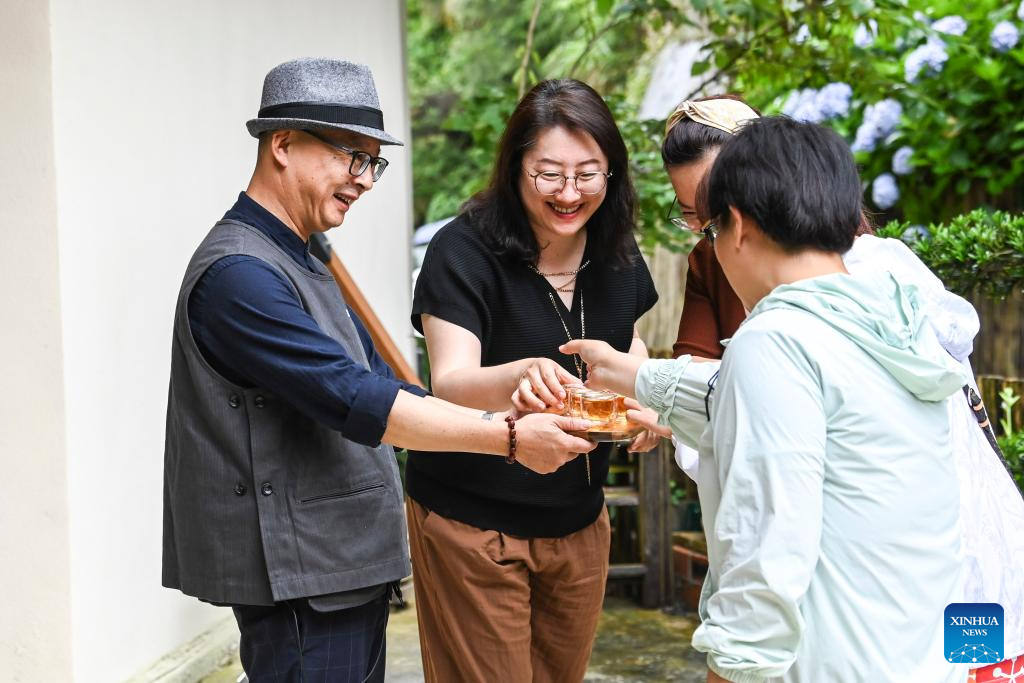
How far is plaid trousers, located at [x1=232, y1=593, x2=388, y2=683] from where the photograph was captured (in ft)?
6.94

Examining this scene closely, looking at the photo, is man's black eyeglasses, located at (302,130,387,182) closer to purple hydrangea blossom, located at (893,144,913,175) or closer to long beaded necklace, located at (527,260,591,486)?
long beaded necklace, located at (527,260,591,486)

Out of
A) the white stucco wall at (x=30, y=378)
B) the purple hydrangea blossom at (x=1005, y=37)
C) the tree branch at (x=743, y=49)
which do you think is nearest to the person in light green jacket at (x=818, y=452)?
the white stucco wall at (x=30, y=378)

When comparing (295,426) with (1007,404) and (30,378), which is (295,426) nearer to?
(30,378)

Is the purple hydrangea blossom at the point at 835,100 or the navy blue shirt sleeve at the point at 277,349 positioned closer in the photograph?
the navy blue shirt sleeve at the point at 277,349

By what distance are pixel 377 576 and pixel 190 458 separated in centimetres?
41

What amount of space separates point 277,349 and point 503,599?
3.04 ft

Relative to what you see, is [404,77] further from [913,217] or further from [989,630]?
[989,630]

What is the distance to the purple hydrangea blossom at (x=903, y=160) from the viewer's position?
6.21 m

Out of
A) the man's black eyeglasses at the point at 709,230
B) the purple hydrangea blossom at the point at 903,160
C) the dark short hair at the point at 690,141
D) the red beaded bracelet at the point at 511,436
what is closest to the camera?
the man's black eyeglasses at the point at 709,230

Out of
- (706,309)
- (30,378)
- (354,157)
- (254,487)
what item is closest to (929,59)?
(706,309)

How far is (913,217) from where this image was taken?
20.9ft

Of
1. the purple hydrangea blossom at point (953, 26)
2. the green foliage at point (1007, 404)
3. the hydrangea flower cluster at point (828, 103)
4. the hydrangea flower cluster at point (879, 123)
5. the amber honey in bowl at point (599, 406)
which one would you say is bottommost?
the green foliage at point (1007, 404)

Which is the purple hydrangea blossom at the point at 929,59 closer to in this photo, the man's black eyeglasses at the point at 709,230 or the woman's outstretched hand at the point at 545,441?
the man's black eyeglasses at the point at 709,230

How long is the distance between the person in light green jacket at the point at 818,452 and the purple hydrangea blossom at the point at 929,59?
191 inches
